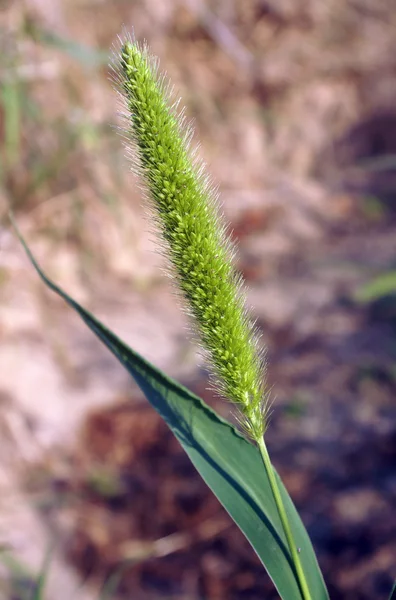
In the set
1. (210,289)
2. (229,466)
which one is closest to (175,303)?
(229,466)

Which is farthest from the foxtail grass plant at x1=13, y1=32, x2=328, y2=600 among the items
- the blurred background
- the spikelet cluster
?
the blurred background

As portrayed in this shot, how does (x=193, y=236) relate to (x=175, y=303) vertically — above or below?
above

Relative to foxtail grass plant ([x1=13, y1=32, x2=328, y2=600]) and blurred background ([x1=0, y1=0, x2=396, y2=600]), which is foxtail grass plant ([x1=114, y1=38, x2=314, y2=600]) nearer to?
foxtail grass plant ([x1=13, y1=32, x2=328, y2=600])

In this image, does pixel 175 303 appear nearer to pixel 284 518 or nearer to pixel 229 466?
pixel 229 466

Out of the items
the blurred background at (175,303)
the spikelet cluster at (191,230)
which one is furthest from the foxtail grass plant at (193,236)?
the blurred background at (175,303)

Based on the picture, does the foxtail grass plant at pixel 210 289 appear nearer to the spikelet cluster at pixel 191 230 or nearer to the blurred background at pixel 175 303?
the spikelet cluster at pixel 191 230

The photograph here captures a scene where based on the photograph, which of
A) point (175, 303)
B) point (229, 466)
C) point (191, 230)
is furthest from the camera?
point (175, 303)
